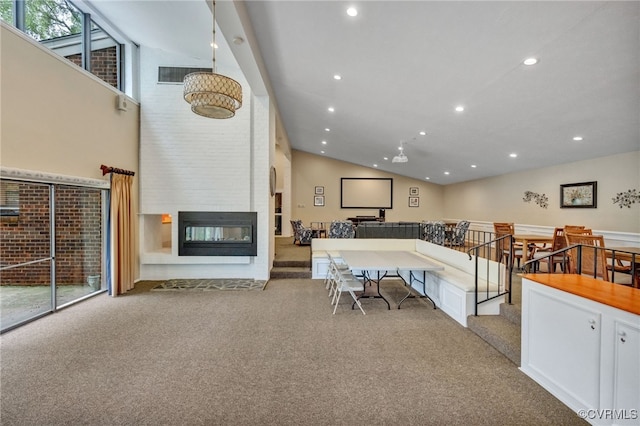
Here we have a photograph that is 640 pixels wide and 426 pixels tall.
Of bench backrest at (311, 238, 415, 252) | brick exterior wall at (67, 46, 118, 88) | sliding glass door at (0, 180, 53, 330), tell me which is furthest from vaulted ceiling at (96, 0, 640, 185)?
sliding glass door at (0, 180, 53, 330)

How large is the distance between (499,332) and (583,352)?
1.14m

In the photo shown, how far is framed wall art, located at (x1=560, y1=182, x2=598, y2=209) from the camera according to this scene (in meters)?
6.04

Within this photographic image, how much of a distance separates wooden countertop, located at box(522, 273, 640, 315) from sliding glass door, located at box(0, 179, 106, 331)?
19.0ft

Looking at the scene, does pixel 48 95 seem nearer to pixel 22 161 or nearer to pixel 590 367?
pixel 22 161

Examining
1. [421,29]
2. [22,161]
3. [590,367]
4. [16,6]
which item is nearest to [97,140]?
[22,161]

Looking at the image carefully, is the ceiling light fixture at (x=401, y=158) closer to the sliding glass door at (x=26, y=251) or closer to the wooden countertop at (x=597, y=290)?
the wooden countertop at (x=597, y=290)

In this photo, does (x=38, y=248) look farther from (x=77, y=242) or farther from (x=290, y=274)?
(x=290, y=274)

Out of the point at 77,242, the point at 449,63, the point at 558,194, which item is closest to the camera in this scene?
the point at 449,63

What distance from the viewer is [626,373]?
1.77m

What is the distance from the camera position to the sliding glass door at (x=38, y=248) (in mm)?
3904

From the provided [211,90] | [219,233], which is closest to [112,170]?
[219,233]

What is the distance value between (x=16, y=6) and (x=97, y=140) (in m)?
1.79

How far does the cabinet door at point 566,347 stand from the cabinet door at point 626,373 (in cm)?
11

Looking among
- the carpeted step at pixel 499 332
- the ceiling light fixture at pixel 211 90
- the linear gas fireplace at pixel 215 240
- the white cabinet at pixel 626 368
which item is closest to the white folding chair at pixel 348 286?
the carpeted step at pixel 499 332
